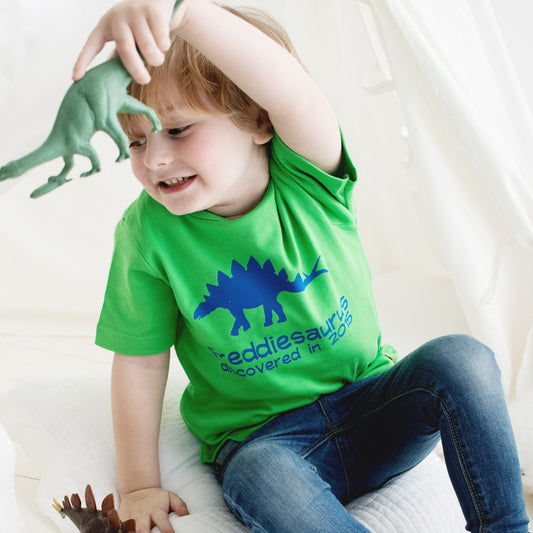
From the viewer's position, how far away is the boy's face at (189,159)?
0.74 m

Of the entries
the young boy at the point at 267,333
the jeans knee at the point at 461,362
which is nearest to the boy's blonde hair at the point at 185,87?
the young boy at the point at 267,333

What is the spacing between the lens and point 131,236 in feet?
2.85

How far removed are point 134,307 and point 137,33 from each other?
44 centimetres

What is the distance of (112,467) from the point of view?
929 mm

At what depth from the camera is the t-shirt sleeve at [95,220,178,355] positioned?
863 mm

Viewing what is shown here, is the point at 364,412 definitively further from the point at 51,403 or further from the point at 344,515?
the point at 51,403

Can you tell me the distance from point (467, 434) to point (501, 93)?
68 centimetres

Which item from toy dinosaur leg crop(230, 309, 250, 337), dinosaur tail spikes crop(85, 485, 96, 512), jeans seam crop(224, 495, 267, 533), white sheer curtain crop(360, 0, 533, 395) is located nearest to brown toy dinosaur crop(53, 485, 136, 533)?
dinosaur tail spikes crop(85, 485, 96, 512)

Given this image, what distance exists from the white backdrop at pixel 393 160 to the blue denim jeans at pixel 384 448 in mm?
409

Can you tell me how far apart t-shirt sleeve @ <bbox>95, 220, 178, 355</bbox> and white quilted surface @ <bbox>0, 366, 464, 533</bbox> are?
0.55 feet

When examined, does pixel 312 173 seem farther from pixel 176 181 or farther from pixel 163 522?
pixel 163 522

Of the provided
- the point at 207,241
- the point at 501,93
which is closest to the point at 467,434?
the point at 207,241

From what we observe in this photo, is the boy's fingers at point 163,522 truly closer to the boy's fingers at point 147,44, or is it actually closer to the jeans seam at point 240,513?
the jeans seam at point 240,513

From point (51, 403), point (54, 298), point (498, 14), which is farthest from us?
point (54, 298)
